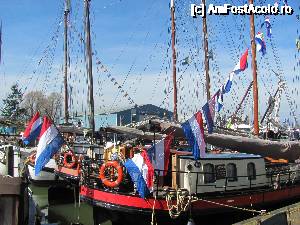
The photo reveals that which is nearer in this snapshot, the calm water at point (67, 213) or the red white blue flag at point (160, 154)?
the red white blue flag at point (160, 154)

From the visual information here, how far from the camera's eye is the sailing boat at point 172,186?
1454cm

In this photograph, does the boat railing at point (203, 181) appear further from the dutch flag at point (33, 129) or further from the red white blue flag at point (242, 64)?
the red white blue flag at point (242, 64)

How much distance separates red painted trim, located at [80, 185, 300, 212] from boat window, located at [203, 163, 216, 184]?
72 centimetres

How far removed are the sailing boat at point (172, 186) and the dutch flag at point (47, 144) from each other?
1.49 meters

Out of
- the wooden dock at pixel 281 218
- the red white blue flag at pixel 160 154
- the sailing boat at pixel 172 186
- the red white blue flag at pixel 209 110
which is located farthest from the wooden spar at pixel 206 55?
the wooden dock at pixel 281 218

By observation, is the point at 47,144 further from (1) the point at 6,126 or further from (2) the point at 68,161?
(1) the point at 6,126

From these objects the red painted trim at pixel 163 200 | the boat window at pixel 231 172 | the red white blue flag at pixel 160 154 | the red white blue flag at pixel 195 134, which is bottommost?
the red painted trim at pixel 163 200

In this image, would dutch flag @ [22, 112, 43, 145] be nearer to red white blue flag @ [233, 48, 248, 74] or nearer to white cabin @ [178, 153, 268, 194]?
white cabin @ [178, 153, 268, 194]

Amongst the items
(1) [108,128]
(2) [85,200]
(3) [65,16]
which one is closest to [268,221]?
(2) [85,200]

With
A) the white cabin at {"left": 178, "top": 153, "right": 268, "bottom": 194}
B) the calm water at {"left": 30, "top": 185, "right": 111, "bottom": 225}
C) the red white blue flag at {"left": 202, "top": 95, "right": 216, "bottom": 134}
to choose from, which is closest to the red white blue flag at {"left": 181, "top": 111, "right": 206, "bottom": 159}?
the red white blue flag at {"left": 202, "top": 95, "right": 216, "bottom": 134}

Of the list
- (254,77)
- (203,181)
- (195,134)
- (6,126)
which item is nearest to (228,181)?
(203,181)

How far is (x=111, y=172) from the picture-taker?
15633 millimetres

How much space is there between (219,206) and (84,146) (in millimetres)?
12555

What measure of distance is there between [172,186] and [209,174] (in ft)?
4.78
